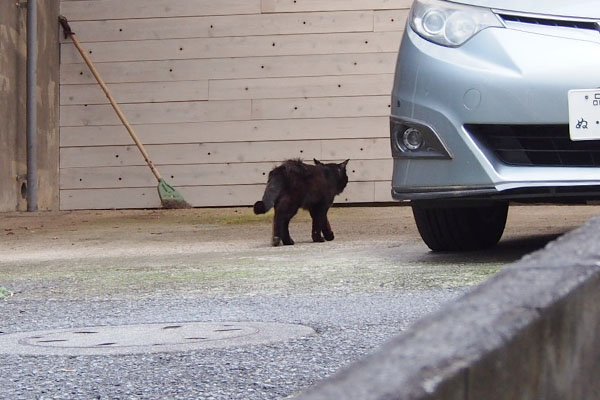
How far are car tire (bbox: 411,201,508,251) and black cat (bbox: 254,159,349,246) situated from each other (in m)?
1.46

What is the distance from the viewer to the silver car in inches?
155

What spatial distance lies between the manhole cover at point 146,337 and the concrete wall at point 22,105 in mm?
6485

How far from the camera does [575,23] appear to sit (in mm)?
3990

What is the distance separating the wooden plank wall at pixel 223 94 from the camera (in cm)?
1004

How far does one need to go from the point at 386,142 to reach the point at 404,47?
5645 millimetres

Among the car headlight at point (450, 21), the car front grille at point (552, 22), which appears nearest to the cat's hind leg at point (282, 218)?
the car headlight at point (450, 21)

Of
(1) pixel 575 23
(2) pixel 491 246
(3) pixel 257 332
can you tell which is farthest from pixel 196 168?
(3) pixel 257 332

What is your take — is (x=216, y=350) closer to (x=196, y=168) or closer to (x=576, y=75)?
(x=576, y=75)

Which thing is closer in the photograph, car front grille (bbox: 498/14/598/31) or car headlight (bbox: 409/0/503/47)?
car front grille (bbox: 498/14/598/31)

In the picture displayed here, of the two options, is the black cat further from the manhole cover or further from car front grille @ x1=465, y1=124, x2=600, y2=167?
the manhole cover

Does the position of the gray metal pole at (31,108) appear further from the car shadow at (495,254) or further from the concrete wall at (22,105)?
the car shadow at (495,254)

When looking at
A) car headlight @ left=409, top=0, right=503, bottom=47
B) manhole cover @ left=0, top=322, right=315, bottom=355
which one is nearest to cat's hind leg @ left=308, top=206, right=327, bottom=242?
car headlight @ left=409, top=0, right=503, bottom=47

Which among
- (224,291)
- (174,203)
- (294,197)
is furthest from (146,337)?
(174,203)

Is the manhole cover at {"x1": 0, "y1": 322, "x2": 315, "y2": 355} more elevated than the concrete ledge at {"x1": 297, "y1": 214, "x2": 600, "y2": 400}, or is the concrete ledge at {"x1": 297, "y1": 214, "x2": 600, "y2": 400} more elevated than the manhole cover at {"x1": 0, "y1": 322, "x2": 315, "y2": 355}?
the concrete ledge at {"x1": 297, "y1": 214, "x2": 600, "y2": 400}
